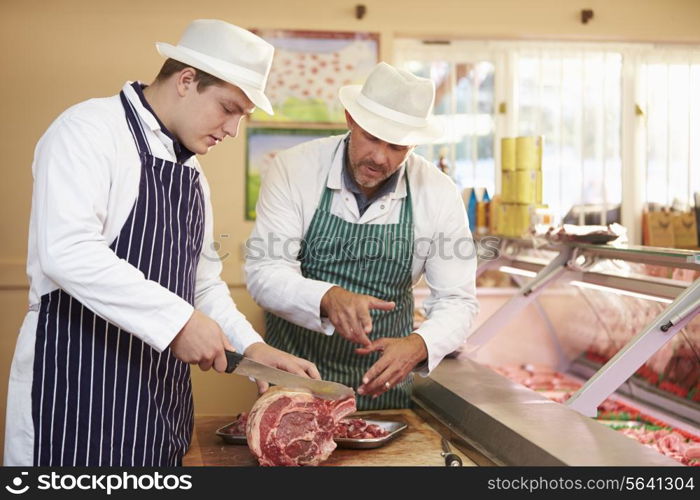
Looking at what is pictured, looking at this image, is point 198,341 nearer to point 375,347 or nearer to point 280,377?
point 280,377

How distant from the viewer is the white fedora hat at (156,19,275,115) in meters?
2.06

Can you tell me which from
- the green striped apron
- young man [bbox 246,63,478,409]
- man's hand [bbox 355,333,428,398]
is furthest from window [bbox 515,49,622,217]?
man's hand [bbox 355,333,428,398]

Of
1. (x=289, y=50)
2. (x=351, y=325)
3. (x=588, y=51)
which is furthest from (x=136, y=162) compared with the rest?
(x=588, y=51)

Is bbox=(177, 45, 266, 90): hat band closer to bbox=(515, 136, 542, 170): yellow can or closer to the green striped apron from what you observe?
the green striped apron

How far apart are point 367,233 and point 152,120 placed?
91cm

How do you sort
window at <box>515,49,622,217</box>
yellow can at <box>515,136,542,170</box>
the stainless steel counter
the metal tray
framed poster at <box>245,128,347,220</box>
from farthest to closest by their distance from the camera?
1. window at <box>515,49,622,217</box>
2. framed poster at <box>245,128,347,220</box>
3. yellow can at <box>515,136,542,170</box>
4. the metal tray
5. the stainless steel counter

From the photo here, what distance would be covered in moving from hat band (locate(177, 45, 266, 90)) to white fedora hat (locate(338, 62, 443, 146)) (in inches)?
22.4

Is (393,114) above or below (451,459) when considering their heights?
above

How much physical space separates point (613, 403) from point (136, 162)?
2325mm

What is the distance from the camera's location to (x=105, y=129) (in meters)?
1.96

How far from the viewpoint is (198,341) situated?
1.90m
